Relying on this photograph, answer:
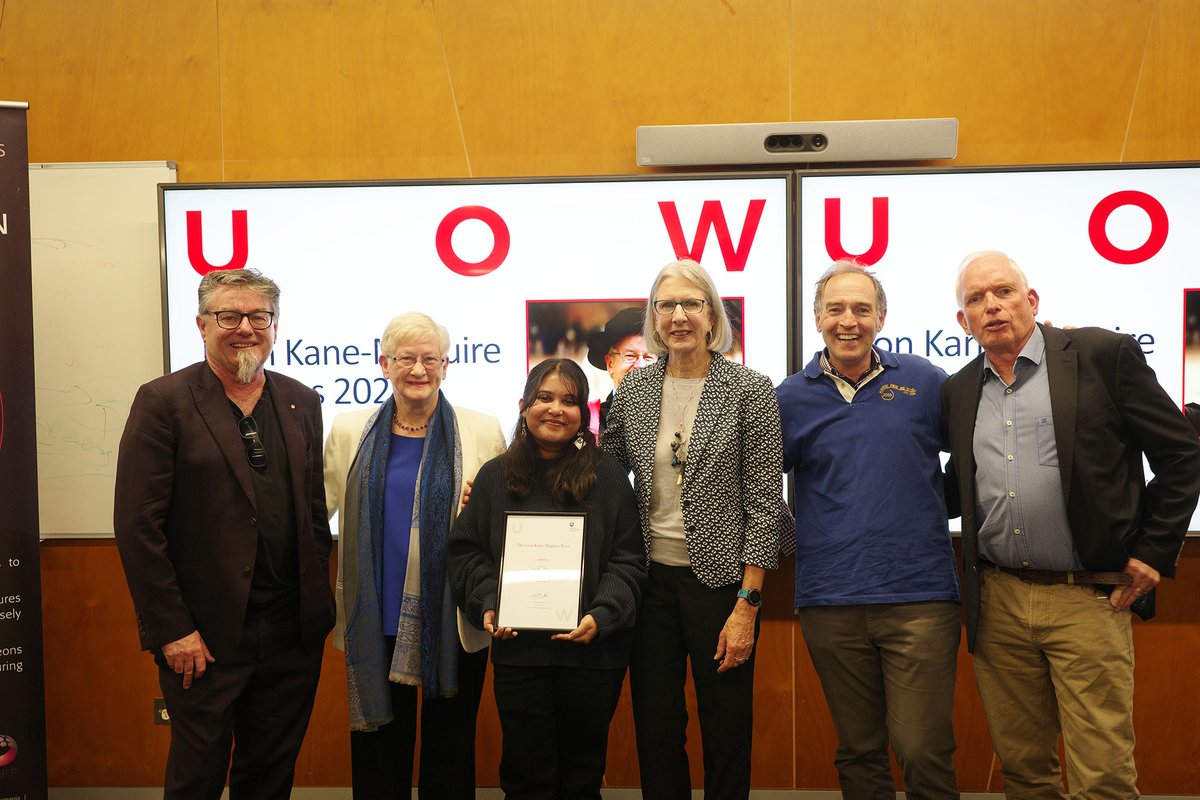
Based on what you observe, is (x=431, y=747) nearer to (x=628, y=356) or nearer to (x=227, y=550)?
(x=227, y=550)

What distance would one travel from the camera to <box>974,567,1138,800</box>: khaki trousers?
2439mm

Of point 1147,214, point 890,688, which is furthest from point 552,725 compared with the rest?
point 1147,214

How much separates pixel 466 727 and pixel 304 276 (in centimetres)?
184

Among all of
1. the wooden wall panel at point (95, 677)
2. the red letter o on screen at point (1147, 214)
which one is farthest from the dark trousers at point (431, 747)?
the red letter o on screen at point (1147, 214)

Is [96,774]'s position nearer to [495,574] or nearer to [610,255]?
[495,574]

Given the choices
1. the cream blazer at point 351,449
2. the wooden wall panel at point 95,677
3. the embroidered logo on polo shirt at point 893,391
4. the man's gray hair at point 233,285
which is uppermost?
the man's gray hair at point 233,285

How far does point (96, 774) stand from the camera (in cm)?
376

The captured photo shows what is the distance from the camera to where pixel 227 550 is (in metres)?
2.45

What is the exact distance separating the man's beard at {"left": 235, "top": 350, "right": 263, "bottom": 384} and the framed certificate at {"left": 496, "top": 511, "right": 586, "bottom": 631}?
837 mm

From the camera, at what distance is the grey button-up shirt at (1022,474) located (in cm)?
245

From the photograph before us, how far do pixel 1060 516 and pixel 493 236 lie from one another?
2.20 m

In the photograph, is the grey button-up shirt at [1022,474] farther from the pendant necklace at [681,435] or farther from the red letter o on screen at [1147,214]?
the red letter o on screen at [1147,214]

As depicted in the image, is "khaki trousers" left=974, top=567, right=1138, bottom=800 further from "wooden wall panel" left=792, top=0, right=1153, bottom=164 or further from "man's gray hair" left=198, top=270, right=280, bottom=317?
"man's gray hair" left=198, top=270, right=280, bottom=317

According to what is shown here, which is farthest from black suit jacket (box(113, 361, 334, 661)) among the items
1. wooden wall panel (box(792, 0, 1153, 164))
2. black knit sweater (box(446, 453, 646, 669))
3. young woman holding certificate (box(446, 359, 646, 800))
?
wooden wall panel (box(792, 0, 1153, 164))
